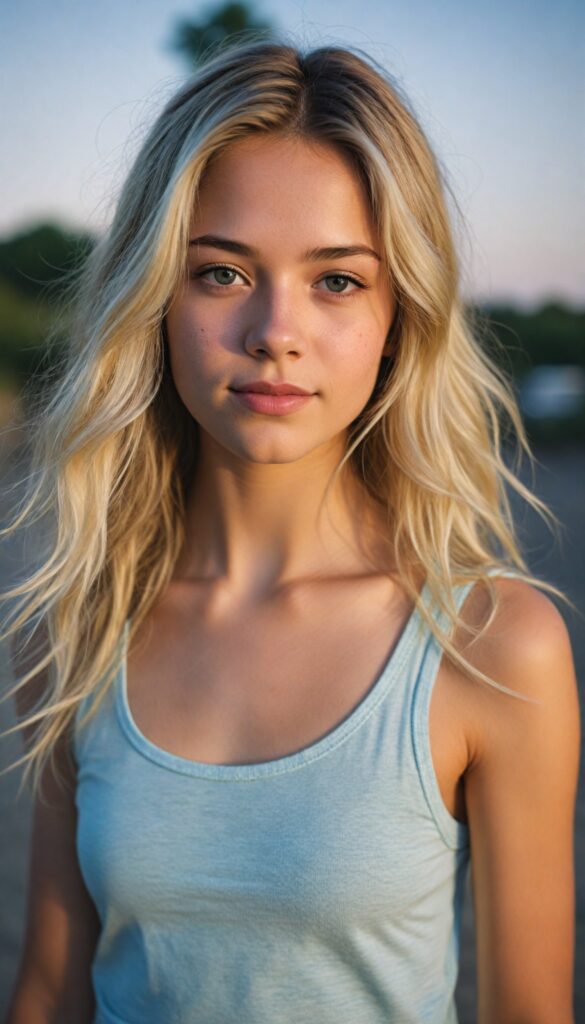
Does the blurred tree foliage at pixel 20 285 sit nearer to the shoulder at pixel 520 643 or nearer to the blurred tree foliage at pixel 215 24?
the blurred tree foliage at pixel 215 24

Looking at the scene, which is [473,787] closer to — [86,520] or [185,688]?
[185,688]

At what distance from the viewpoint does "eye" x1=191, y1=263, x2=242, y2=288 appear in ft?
5.60

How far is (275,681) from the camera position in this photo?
179 cm

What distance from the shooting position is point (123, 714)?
6.00ft

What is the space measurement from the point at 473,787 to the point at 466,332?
2.87 ft

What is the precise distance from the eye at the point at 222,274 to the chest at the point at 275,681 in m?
0.57

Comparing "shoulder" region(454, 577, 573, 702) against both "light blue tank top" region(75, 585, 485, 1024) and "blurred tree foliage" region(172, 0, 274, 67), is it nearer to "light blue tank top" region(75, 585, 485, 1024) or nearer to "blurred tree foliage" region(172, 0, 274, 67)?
"light blue tank top" region(75, 585, 485, 1024)

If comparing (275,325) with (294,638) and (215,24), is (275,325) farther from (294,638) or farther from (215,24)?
(215,24)

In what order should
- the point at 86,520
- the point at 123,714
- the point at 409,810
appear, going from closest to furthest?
the point at 409,810, the point at 123,714, the point at 86,520

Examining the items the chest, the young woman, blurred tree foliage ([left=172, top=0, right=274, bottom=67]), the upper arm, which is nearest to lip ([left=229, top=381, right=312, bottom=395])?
the young woman

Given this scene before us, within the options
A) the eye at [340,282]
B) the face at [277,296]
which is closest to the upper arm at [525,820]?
the face at [277,296]

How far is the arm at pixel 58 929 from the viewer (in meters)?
1.92

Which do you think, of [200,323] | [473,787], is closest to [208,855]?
[473,787]

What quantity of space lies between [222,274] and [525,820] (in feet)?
3.26
